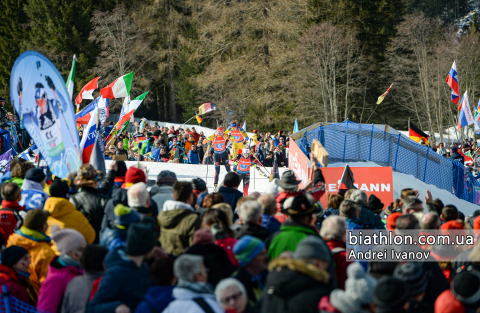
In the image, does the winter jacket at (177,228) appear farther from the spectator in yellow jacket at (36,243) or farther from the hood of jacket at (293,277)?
the hood of jacket at (293,277)

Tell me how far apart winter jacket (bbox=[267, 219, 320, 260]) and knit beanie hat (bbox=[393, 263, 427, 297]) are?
2.76 ft

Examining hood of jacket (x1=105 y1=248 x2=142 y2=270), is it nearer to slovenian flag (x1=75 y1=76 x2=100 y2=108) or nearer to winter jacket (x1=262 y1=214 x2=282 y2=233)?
winter jacket (x1=262 y1=214 x2=282 y2=233)

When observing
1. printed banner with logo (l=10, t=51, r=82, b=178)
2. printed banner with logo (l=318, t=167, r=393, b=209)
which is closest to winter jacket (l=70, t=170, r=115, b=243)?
printed banner with logo (l=10, t=51, r=82, b=178)

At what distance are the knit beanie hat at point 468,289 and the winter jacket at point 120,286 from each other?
6.77ft

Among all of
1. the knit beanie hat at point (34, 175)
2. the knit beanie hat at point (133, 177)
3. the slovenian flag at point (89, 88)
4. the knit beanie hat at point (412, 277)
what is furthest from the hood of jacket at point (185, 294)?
the slovenian flag at point (89, 88)

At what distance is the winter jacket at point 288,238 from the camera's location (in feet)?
12.1

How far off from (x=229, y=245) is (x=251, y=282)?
577 millimetres

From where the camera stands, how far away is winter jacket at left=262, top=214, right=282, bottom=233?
14.8 ft

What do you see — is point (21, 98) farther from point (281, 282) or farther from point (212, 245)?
point (281, 282)

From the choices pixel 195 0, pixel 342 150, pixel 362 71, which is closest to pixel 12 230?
pixel 342 150

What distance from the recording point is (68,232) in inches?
146

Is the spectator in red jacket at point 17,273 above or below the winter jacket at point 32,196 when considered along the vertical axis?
below

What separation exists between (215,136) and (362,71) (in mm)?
26216

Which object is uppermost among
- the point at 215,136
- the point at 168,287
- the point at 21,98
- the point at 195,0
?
the point at 195,0
